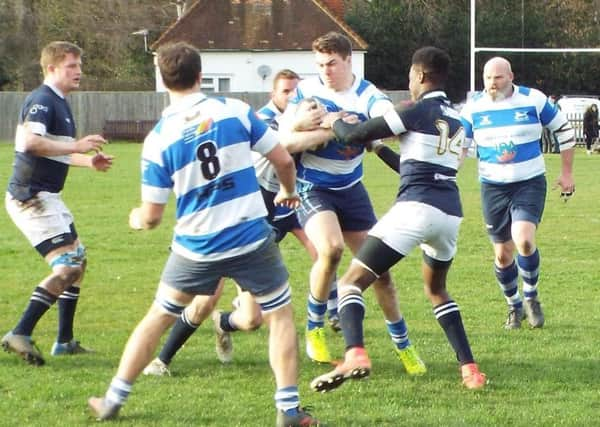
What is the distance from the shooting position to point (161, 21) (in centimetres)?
6134

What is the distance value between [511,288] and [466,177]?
1764 cm

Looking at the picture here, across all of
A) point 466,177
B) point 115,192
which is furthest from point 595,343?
point 466,177

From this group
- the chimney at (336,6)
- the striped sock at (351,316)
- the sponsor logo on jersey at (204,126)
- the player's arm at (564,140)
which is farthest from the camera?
the chimney at (336,6)

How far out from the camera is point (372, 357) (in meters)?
8.16

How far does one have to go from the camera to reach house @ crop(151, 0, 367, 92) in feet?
173

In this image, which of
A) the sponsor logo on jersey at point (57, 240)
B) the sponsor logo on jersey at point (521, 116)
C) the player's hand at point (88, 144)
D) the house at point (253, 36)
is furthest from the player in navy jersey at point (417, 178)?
the house at point (253, 36)

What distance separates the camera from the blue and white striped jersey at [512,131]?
31.0 ft

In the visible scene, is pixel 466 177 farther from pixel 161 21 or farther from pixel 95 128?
pixel 161 21

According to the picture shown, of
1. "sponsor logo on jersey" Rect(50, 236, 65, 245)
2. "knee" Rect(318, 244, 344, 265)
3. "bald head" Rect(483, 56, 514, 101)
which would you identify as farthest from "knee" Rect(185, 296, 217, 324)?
"bald head" Rect(483, 56, 514, 101)

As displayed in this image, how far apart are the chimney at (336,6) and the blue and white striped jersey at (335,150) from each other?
47823 mm

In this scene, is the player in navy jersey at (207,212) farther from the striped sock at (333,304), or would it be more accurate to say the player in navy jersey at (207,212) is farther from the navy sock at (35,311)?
the striped sock at (333,304)

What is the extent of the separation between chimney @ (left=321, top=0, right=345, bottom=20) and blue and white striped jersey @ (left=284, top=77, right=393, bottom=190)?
47823mm

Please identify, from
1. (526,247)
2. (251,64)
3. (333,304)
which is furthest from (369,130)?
(251,64)

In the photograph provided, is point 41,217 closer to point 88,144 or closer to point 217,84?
point 88,144
